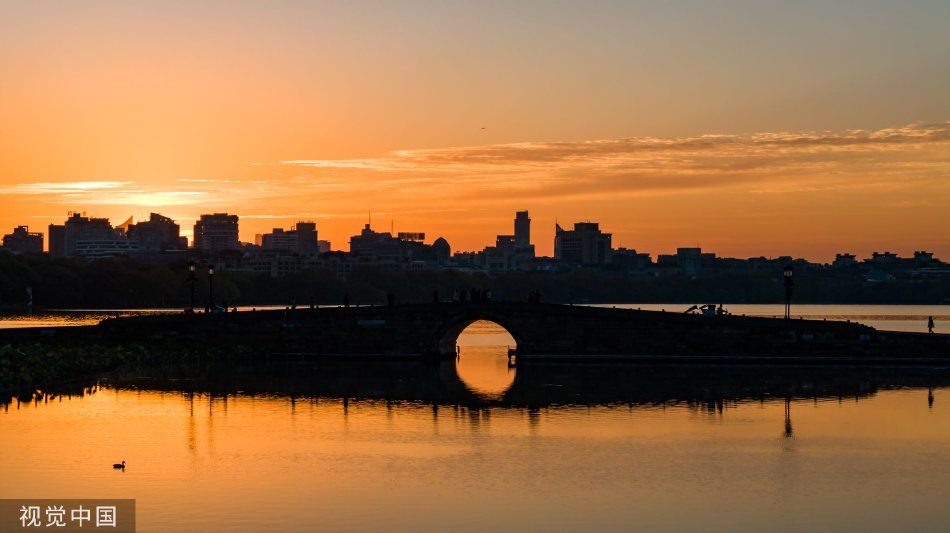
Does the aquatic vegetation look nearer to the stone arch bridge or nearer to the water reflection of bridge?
the stone arch bridge

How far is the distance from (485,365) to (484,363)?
5.74 feet

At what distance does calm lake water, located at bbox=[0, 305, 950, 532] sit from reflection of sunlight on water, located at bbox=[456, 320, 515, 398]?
0.54m

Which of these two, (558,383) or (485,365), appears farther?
(485,365)

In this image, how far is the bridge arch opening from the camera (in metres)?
57.4

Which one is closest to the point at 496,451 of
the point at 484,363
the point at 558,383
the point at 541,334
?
the point at 558,383

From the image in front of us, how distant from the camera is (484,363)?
2849 inches

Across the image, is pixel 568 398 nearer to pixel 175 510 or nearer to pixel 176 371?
pixel 176 371

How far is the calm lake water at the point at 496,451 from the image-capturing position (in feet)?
95.9

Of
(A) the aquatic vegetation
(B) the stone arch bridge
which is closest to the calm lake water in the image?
(A) the aquatic vegetation

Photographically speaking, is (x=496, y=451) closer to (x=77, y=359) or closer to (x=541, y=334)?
(x=77, y=359)

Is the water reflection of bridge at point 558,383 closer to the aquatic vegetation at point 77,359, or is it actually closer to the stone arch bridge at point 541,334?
the stone arch bridge at point 541,334

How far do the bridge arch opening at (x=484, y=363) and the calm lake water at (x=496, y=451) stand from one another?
60cm

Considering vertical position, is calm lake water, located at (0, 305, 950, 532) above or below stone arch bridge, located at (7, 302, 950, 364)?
below

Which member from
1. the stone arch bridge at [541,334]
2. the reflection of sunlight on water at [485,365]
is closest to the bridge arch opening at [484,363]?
the reflection of sunlight on water at [485,365]
